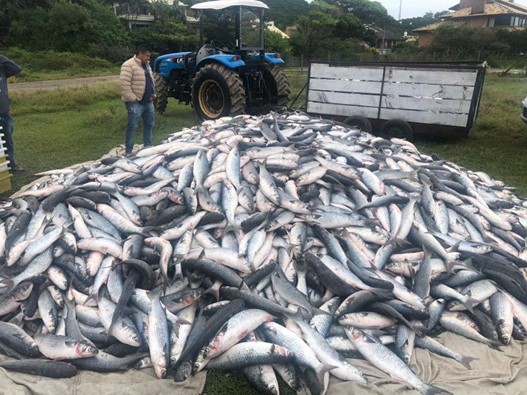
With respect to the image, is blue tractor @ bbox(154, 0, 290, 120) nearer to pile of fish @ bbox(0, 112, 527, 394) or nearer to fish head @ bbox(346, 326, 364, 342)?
pile of fish @ bbox(0, 112, 527, 394)

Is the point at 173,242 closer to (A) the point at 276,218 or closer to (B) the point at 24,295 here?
(A) the point at 276,218

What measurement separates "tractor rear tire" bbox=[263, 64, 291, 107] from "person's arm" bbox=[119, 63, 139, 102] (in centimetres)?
465

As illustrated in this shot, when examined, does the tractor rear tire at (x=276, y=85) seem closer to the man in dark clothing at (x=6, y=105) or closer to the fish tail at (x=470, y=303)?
the man in dark clothing at (x=6, y=105)

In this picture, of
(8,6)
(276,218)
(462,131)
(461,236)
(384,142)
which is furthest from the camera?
(8,6)

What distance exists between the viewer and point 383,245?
→ 4164mm

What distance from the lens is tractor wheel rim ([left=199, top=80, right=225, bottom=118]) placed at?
10.7 metres

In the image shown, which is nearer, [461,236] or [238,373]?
[238,373]

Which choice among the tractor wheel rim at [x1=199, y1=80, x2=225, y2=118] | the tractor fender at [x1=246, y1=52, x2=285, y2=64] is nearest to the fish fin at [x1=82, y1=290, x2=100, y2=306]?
the tractor wheel rim at [x1=199, y1=80, x2=225, y2=118]

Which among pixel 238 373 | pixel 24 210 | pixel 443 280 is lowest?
pixel 238 373

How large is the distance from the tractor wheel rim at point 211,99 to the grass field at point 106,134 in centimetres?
71

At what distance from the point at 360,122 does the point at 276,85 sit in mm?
2742

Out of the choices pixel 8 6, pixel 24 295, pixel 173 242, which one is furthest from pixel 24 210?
pixel 8 6

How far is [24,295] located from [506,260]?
4.43 meters

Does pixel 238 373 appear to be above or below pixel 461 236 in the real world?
below
